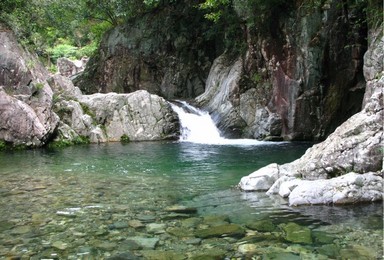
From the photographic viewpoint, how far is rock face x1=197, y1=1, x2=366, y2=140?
1806 centimetres

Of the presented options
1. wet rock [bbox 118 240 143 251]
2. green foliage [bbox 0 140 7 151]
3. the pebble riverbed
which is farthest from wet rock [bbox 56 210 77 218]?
green foliage [bbox 0 140 7 151]

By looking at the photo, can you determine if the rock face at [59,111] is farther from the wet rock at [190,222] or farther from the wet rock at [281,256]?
the wet rock at [281,256]

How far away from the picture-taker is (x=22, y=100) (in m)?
19.3

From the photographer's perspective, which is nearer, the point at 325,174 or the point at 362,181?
the point at 362,181

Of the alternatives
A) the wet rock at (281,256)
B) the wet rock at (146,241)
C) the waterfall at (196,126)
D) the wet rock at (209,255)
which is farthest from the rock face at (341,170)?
the waterfall at (196,126)

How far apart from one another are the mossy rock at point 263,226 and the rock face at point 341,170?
1188 mm

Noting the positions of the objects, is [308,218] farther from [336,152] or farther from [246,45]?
[246,45]

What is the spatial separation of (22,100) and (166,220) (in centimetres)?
1492

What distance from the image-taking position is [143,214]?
7.13 meters

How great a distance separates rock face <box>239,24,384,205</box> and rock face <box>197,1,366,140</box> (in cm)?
898

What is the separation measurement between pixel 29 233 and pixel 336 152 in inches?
237

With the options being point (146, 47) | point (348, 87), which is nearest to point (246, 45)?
point (348, 87)

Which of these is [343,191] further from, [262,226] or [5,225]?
[5,225]

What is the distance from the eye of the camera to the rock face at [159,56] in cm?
3052
